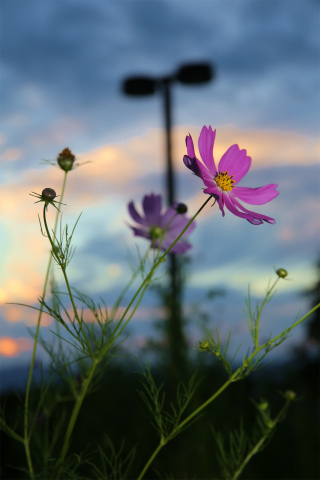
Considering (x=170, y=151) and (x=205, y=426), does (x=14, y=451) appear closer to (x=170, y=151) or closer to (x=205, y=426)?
(x=205, y=426)

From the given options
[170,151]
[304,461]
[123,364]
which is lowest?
[304,461]

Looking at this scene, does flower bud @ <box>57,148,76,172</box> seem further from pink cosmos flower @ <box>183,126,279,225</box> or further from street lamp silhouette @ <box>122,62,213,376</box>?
street lamp silhouette @ <box>122,62,213,376</box>

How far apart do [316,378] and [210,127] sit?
5698 millimetres

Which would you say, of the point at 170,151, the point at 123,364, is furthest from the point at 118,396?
the point at 170,151

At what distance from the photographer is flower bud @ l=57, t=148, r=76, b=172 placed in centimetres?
90

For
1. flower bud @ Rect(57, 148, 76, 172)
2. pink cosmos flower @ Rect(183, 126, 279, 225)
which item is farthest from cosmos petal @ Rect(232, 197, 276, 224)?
flower bud @ Rect(57, 148, 76, 172)

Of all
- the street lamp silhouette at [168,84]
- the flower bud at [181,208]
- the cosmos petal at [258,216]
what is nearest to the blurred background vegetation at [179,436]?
the street lamp silhouette at [168,84]

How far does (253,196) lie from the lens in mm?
893

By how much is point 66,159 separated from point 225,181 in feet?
0.78

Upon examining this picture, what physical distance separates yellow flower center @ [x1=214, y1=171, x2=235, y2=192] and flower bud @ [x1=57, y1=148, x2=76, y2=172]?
22 cm

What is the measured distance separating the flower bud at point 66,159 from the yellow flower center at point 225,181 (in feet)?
0.71

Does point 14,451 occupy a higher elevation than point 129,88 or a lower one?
lower

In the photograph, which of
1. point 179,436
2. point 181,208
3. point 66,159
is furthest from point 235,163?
point 179,436

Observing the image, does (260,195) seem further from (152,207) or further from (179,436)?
(179,436)
